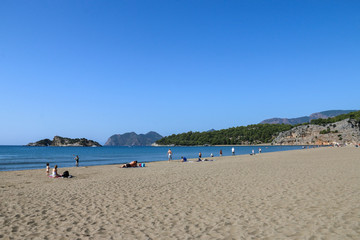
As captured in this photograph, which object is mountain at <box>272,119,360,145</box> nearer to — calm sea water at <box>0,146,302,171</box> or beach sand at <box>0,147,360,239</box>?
calm sea water at <box>0,146,302,171</box>

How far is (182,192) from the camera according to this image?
37.8 feet

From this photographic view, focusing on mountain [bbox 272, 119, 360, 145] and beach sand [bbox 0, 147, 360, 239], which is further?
mountain [bbox 272, 119, 360, 145]

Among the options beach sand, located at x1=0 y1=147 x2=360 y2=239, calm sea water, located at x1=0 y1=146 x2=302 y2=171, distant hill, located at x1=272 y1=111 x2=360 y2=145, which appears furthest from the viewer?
distant hill, located at x1=272 y1=111 x2=360 y2=145

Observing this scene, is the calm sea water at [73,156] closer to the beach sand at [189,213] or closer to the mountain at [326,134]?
the beach sand at [189,213]

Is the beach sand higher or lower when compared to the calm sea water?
higher

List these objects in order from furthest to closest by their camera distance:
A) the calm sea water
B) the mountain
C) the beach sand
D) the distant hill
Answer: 1. the distant hill
2. the mountain
3. the calm sea water
4. the beach sand

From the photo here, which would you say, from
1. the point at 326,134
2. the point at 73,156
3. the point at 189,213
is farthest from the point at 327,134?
the point at 189,213

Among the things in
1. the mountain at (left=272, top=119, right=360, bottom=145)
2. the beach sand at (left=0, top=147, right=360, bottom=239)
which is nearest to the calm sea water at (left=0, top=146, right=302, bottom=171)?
the beach sand at (left=0, top=147, right=360, bottom=239)

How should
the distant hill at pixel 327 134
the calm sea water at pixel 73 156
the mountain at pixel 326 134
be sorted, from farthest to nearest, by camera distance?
the distant hill at pixel 327 134, the mountain at pixel 326 134, the calm sea water at pixel 73 156

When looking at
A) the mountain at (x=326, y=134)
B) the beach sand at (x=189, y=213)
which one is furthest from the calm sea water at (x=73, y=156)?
the mountain at (x=326, y=134)

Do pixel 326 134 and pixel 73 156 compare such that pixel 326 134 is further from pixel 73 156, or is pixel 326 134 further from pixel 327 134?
pixel 73 156

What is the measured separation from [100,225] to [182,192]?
507 cm

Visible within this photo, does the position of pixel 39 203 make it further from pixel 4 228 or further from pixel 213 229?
pixel 213 229

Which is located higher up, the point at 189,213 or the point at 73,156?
the point at 189,213
